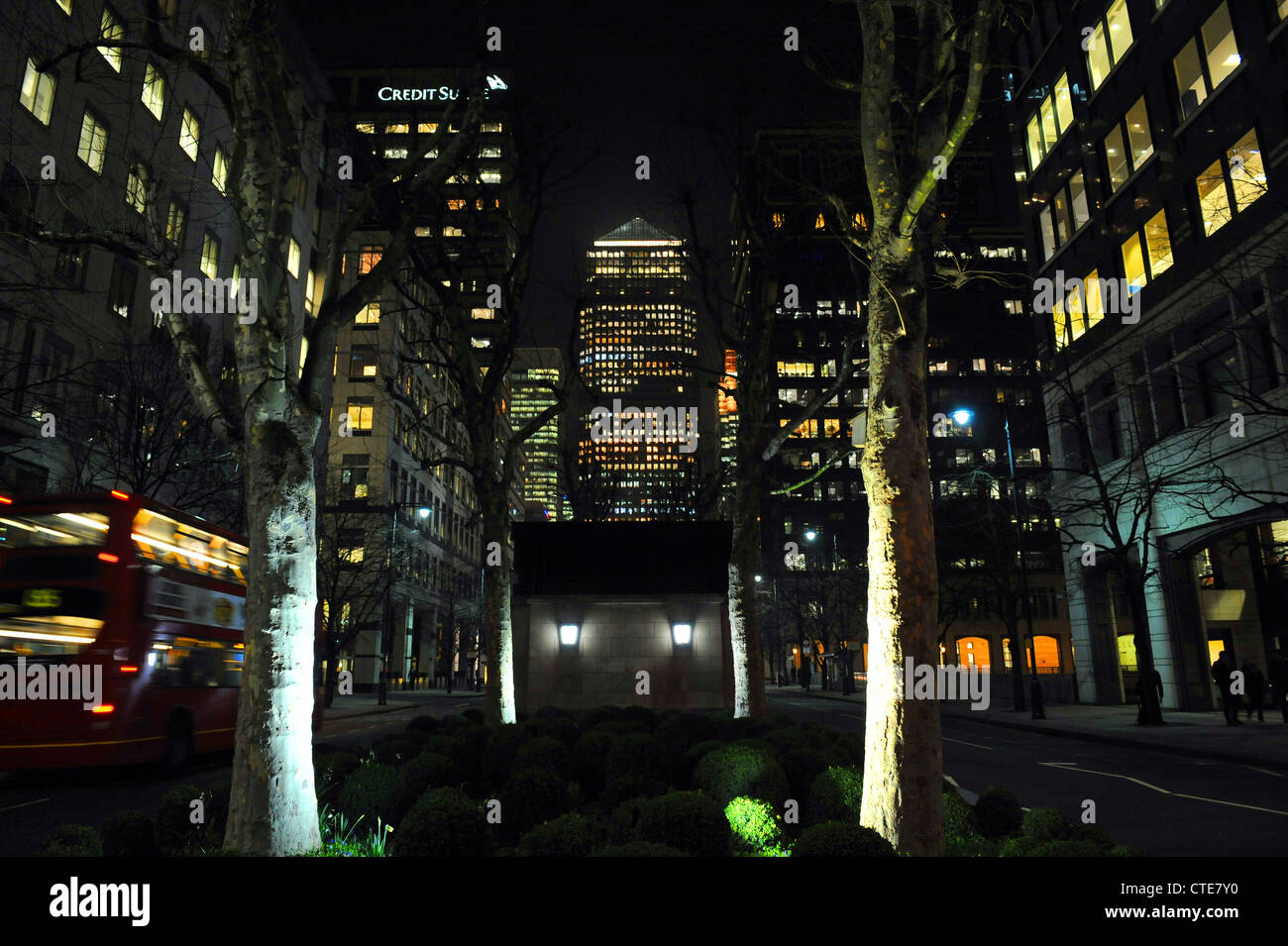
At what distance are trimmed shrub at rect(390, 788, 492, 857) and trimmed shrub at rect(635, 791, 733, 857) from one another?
1.18 metres

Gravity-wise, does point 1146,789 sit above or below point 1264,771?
above

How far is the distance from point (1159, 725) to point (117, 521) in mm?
25839

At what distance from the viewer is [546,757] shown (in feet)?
28.2

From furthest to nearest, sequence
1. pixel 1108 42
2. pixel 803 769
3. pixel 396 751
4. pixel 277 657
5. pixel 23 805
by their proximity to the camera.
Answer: pixel 1108 42 → pixel 23 805 → pixel 396 751 → pixel 803 769 → pixel 277 657

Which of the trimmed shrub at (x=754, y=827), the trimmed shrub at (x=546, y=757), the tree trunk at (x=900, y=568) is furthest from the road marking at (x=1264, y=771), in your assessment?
the trimmed shrub at (x=546, y=757)

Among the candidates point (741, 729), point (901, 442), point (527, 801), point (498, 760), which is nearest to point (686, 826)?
point (527, 801)

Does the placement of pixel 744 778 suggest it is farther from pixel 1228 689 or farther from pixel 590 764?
pixel 1228 689

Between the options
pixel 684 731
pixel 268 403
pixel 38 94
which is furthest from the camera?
pixel 38 94

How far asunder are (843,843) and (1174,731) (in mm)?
21212

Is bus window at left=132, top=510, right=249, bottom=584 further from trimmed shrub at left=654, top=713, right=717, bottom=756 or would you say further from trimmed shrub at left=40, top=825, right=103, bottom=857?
trimmed shrub at left=654, top=713, right=717, bottom=756

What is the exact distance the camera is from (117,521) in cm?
1206

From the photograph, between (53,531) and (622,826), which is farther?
(53,531)

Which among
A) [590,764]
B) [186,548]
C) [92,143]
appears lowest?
[590,764]
